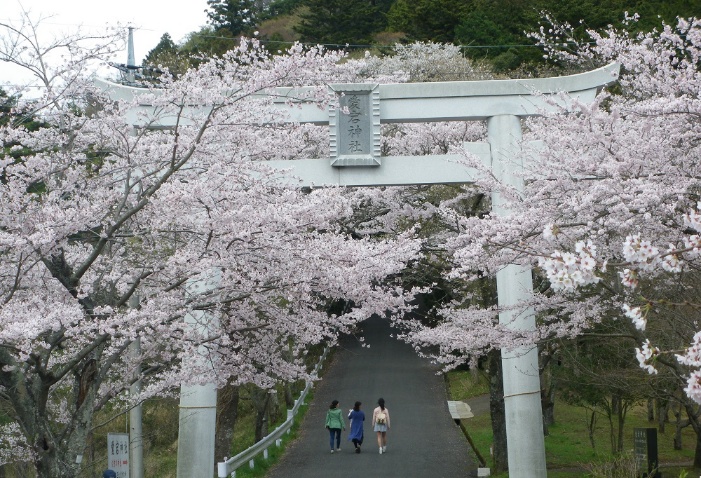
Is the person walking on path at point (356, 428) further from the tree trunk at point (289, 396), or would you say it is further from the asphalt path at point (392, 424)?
the tree trunk at point (289, 396)

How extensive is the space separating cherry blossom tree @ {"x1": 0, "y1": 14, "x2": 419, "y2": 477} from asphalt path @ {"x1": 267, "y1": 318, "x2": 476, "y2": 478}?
4.64 meters

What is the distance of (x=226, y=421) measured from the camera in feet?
50.4

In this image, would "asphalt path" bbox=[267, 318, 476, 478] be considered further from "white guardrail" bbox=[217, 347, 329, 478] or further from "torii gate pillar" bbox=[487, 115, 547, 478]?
"torii gate pillar" bbox=[487, 115, 547, 478]

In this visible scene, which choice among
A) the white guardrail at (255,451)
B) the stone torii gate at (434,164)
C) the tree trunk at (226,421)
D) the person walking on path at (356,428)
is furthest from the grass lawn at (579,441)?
the tree trunk at (226,421)

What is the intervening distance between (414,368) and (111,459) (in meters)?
18.1

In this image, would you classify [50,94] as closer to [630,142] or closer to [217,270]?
[217,270]

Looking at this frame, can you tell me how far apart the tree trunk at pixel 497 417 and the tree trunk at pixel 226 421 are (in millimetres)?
4678

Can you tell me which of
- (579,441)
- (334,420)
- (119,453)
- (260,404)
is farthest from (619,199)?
(579,441)

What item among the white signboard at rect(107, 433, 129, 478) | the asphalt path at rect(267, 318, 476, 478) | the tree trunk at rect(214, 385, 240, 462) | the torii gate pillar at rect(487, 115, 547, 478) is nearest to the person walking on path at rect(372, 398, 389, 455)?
the asphalt path at rect(267, 318, 476, 478)

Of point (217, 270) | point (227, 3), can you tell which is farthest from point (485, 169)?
point (227, 3)

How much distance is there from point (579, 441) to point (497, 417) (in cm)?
379

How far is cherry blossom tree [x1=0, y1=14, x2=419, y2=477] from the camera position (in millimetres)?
7680

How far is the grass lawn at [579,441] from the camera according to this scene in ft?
49.5

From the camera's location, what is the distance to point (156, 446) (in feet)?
73.8
